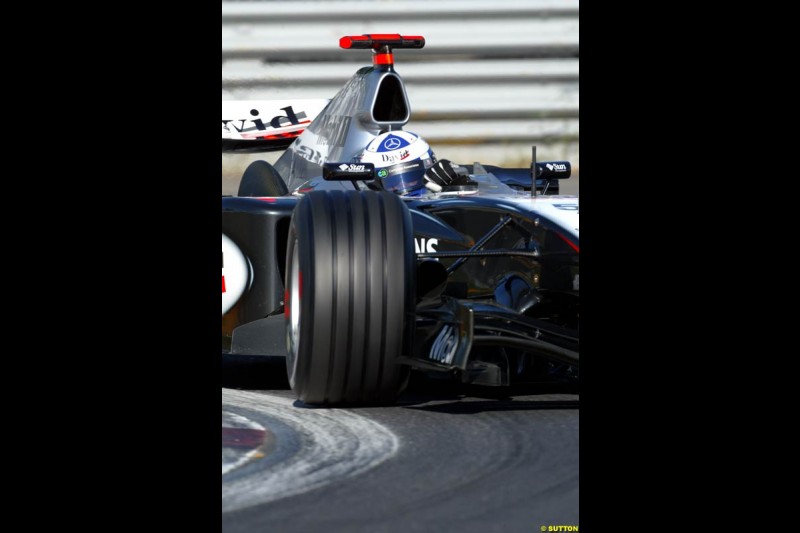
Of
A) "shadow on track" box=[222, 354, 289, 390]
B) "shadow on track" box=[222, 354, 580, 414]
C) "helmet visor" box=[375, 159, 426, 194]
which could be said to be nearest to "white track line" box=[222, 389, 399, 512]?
"shadow on track" box=[222, 354, 580, 414]

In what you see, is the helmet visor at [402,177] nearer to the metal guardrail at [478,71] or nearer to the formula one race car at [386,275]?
the formula one race car at [386,275]

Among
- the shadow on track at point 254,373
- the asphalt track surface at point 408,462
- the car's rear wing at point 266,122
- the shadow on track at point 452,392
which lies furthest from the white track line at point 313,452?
the car's rear wing at point 266,122

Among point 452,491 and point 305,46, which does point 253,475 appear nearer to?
point 452,491

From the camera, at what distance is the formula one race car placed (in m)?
3.89

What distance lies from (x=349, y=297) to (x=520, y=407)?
2.77 ft

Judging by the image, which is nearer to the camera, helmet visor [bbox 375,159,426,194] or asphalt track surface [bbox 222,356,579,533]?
asphalt track surface [bbox 222,356,579,533]

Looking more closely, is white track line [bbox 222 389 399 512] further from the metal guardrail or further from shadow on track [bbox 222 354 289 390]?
the metal guardrail

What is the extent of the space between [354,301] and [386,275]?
14cm

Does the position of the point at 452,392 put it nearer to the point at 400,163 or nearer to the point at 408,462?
the point at 408,462

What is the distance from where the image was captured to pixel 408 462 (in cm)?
→ 344

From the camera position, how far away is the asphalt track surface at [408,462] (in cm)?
290

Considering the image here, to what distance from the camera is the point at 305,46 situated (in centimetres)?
1051
